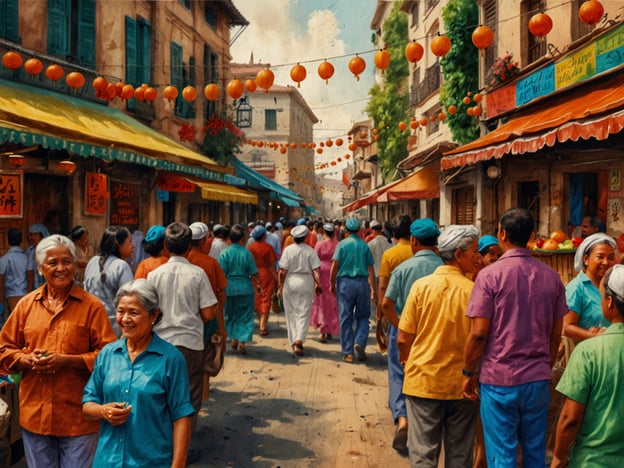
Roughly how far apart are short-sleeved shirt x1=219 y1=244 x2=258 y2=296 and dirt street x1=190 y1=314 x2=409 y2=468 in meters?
1.01

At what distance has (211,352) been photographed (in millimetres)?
4957

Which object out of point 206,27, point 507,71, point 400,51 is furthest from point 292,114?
point 507,71

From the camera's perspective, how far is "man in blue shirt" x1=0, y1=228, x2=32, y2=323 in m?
7.09

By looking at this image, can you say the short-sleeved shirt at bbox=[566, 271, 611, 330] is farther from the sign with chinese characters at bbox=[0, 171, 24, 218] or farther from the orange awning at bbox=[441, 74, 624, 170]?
the sign with chinese characters at bbox=[0, 171, 24, 218]

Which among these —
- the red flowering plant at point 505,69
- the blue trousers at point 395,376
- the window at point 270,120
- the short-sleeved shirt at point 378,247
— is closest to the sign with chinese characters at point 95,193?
the short-sleeved shirt at point 378,247

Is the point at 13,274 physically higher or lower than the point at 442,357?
higher

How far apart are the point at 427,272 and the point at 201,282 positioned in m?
1.83

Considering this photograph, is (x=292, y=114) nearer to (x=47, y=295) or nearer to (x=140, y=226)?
(x=140, y=226)

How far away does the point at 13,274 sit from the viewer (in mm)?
7125

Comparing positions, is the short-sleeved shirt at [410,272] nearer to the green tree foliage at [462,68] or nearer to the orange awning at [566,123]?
the orange awning at [566,123]

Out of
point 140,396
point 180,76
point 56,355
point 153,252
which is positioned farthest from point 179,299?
point 180,76

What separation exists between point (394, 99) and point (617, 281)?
86.6 feet

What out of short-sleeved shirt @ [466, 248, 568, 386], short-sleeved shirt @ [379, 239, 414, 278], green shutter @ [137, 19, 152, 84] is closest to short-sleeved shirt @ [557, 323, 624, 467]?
short-sleeved shirt @ [466, 248, 568, 386]

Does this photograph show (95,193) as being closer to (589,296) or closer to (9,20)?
(9,20)
